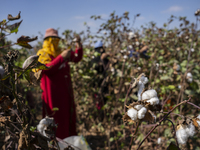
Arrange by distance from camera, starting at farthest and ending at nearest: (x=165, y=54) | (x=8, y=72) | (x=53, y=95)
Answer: (x=165, y=54) < (x=53, y=95) < (x=8, y=72)

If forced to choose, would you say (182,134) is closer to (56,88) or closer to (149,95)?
(149,95)

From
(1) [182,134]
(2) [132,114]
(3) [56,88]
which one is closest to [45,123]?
(2) [132,114]

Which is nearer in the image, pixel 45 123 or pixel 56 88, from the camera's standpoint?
pixel 45 123

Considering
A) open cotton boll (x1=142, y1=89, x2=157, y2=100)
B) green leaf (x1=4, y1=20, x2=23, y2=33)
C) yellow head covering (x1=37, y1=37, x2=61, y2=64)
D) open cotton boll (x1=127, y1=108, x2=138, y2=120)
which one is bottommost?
open cotton boll (x1=127, y1=108, x2=138, y2=120)

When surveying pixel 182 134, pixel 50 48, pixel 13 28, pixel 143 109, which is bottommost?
pixel 182 134

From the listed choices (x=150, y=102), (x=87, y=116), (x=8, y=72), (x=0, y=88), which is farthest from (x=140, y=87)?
(x=87, y=116)

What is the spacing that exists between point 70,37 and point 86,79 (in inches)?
31.1

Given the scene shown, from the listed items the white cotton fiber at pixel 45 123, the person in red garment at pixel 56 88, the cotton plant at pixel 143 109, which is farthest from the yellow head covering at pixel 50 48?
the cotton plant at pixel 143 109

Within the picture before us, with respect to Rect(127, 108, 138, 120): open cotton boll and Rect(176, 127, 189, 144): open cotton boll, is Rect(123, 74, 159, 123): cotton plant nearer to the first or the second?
Rect(127, 108, 138, 120): open cotton boll

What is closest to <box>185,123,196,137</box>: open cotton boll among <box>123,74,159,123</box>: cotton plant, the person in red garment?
<box>123,74,159,123</box>: cotton plant

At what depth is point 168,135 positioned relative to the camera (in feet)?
5.79

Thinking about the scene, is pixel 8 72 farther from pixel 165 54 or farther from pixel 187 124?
pixel 165 54

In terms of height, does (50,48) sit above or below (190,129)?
above

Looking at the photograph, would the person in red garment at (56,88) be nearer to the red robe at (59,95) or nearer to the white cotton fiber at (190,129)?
the red robe at (59,95)
